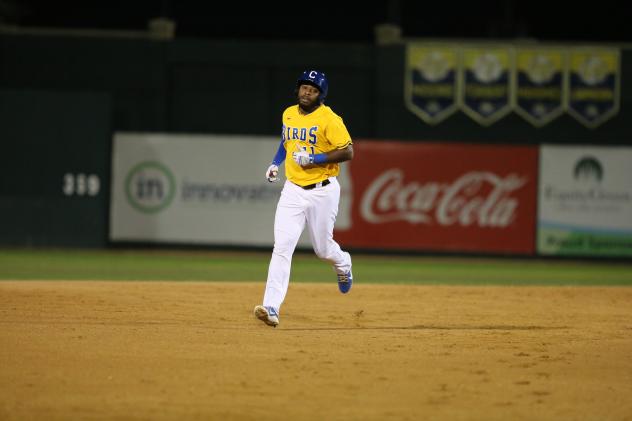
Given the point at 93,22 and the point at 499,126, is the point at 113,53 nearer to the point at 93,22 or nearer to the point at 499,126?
the point at 93,22

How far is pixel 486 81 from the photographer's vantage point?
2195 centimetres

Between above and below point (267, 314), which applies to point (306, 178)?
above

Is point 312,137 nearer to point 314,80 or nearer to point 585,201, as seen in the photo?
point 314,80

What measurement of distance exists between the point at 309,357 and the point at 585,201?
48.0ft

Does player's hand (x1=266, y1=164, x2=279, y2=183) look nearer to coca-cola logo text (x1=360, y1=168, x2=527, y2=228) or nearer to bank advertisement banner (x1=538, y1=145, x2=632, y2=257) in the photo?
coca-cola logo text (x1=360, y1=168, x2=527, y2=228)

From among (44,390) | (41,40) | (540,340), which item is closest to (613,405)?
(540,340)

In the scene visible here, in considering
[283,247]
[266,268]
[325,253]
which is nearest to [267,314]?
[283,247]

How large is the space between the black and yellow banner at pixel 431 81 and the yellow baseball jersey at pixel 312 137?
1340 centimetres

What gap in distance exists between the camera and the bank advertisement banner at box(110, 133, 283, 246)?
2038cm

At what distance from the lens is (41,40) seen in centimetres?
2202

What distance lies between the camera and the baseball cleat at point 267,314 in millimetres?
8533

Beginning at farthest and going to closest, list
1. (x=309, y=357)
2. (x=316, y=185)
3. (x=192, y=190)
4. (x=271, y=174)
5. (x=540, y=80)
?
(x=540, y=80), (x=192, y=190), (x=271, y=174), (x=316, y=185), (x=309, y=357)

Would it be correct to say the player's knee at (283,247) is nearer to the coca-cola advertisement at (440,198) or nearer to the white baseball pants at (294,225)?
the white baseball pants at (294,225)

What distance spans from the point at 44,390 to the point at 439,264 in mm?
13889
